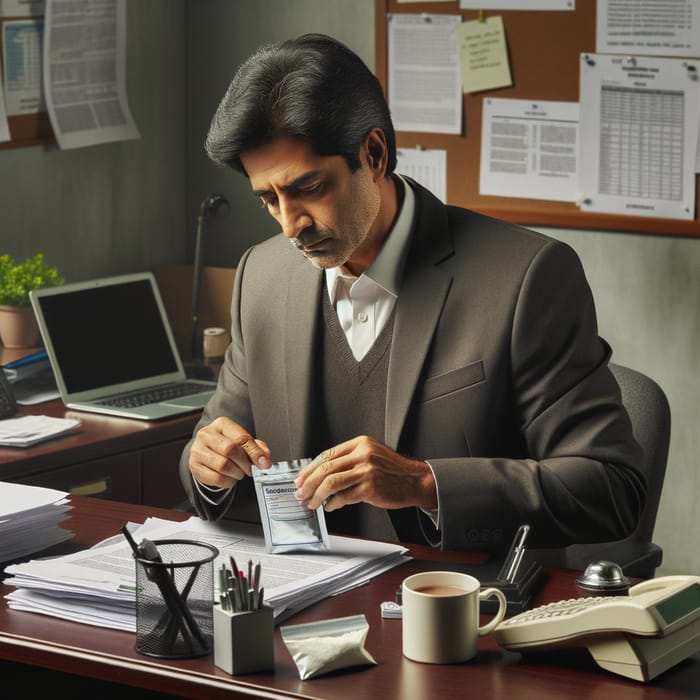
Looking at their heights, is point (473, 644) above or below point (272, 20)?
below

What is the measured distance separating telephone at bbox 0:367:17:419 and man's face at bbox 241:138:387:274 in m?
1.08

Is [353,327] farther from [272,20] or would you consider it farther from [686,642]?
[272,20]

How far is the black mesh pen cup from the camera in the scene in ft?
4.67

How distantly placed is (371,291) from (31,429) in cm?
91

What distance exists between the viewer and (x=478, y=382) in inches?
77.9

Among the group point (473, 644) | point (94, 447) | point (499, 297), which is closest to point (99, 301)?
point (94, 447)

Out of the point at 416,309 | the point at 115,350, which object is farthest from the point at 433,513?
the point at 115,350

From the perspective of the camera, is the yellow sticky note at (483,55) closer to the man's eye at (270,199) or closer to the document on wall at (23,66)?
the document on wall at (23,66)

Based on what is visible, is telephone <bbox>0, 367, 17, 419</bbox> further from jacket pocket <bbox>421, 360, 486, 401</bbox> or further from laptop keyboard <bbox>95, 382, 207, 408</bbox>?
jacket pocket <bbox>421, 360, 486, 401</bbox>

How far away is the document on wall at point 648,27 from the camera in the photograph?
3180 millimetres

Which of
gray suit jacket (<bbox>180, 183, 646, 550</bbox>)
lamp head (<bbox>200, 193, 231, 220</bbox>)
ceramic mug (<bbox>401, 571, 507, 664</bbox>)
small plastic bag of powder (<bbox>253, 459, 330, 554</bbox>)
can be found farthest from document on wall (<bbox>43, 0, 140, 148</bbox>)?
ceramic mug (<bbox>401, 571, 507, 664</bbox>)

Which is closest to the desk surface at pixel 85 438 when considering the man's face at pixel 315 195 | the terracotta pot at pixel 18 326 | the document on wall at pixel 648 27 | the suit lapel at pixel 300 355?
the terracotta pot at pixel 18 326

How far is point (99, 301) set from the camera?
310 cm

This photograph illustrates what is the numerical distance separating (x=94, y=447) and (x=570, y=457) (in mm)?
1137
